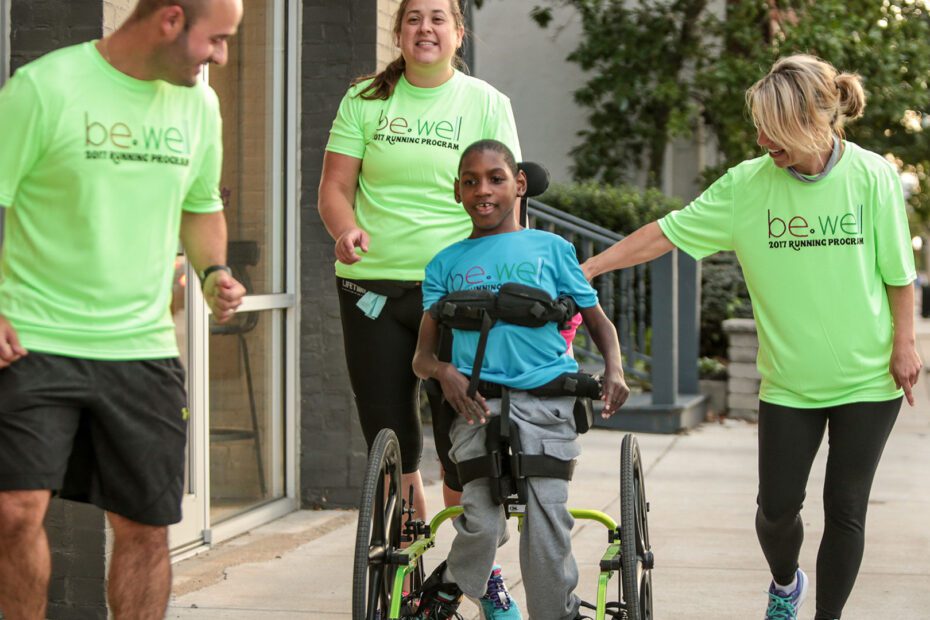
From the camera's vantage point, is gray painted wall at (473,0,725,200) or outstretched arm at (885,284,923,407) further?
gray painted wall at (473,0,725,200)

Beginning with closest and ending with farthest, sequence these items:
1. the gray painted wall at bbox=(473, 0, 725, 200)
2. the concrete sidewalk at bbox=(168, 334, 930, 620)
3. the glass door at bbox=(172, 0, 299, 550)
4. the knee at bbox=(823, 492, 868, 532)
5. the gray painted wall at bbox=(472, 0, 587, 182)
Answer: the knee at bbox=(823, 492, 868, 532) → the concrete sidewalk at bbox=(168, 334, 930, 620) → the glass door at bbox=(172, 0, 299, 550) → the gray painted wall at bbox=(473, 0, 725, 200) → the gray painted wall at bbox=(472, 0, 587, 182)

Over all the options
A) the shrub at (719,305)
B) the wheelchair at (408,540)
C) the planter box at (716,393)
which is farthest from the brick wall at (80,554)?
the shrub at (719,305)

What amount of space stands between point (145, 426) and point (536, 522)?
109 cm

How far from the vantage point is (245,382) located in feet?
21.5

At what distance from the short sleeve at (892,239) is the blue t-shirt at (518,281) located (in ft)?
2.88

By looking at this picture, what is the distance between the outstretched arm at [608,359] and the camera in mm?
3842

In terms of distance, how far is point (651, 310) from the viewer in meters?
11.0

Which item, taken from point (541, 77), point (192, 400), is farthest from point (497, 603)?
point (541, 77)

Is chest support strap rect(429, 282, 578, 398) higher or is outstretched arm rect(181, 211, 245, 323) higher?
outstretched arm rect(181, 211, 245, 323)

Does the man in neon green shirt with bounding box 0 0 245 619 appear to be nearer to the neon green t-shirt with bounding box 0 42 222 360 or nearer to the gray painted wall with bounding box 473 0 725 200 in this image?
the neon green t-shirt with bounding box 0 42 222 360

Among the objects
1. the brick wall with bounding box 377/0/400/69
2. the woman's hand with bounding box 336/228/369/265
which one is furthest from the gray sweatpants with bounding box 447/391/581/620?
the brick wall with bounding box 377/0/400/69

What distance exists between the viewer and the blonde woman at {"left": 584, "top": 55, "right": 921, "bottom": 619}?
162 inches

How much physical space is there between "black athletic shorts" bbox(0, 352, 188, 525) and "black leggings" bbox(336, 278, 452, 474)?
1.06m

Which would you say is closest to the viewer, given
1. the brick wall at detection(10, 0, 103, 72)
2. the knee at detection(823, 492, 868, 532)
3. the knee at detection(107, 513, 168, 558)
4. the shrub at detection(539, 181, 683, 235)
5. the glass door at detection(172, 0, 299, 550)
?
the knee at detection(107, 513, 168, 558)
